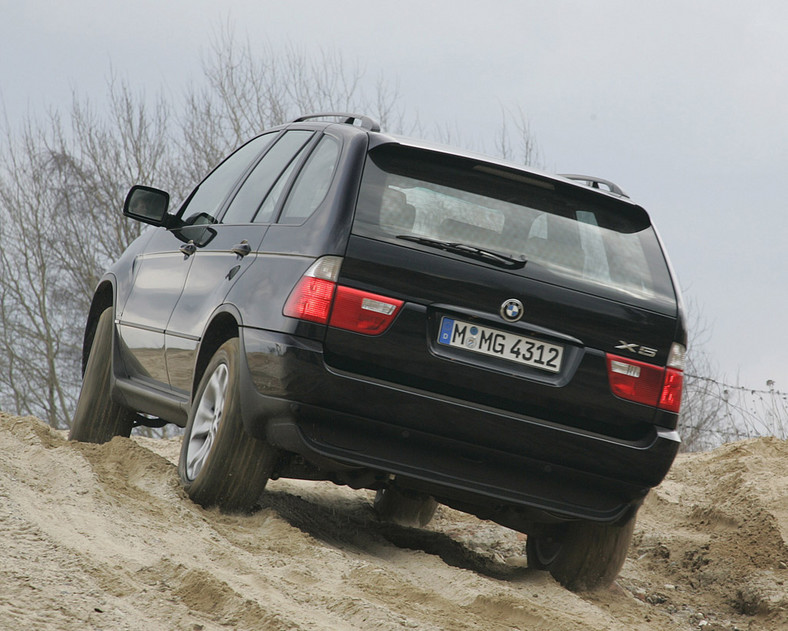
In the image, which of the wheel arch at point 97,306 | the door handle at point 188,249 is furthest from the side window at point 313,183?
the wheel arch at point 97,306

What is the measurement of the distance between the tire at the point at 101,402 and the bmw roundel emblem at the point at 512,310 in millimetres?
3292

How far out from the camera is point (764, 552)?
636cm

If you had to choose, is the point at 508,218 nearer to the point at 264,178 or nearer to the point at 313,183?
the point at 313,183

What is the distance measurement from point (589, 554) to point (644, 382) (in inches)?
38.7

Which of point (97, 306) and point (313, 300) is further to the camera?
point (97, 306)

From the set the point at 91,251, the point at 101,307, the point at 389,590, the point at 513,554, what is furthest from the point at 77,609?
the point at 91,251

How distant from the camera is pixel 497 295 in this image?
13.7 ft

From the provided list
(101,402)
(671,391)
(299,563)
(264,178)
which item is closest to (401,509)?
(101,402)

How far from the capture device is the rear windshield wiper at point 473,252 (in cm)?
419

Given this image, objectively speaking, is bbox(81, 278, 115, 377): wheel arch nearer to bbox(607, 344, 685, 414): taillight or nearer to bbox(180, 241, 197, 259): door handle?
bbox(180, 241, 197, 259): door handle

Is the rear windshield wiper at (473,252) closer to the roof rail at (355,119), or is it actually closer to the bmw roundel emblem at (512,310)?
the bmw roundel emblem at (512,310)

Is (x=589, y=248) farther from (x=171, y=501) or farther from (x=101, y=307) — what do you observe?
(x=101, y=307)

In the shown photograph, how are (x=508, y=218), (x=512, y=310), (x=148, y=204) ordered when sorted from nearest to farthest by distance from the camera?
(x=512, y=310) → (x=508, y=218) → (x=148, y=204)

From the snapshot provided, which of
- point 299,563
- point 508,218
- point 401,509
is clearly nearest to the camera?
point 299,563
